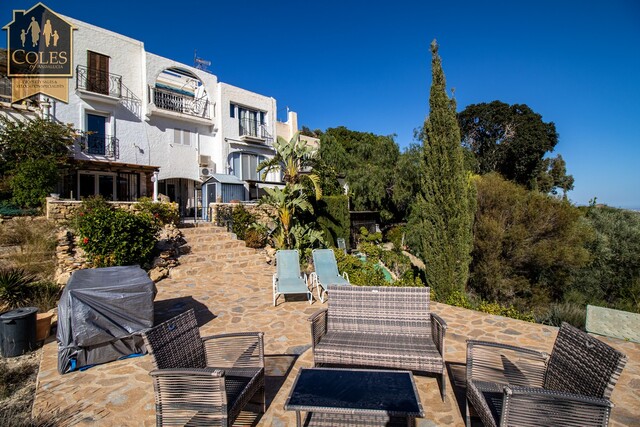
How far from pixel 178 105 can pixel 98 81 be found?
4.31 m

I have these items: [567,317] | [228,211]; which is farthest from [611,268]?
[228,211]

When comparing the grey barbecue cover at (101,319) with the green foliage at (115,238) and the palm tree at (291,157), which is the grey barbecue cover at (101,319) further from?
the palm tree at (291,157)

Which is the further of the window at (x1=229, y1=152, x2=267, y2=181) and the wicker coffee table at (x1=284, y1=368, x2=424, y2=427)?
the window at (x1=229, y1=152, x2=267, y2=181)

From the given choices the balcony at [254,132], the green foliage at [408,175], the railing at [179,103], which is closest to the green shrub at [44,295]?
the railing at [179,103]

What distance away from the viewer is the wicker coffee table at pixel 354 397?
97.0 inches

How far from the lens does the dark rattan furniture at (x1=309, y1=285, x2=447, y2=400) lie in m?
3.50

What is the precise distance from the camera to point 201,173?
1986 cm

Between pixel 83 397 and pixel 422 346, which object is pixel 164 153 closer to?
pixel 83 397

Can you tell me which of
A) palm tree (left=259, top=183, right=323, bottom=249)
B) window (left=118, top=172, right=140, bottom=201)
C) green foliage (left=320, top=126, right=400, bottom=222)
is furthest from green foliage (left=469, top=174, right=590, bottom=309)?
window (left=118, top=172, right=140, bottom=201)

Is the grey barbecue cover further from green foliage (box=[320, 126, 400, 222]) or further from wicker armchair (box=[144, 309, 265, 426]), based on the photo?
green foliage (box=[320, 126, 400, 222])

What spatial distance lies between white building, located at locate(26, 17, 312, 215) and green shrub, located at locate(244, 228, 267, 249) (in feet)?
18.8

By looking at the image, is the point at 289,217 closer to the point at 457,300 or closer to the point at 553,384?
the point at 457,300

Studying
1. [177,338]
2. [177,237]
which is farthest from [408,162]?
[177,338]

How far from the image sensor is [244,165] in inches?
864
